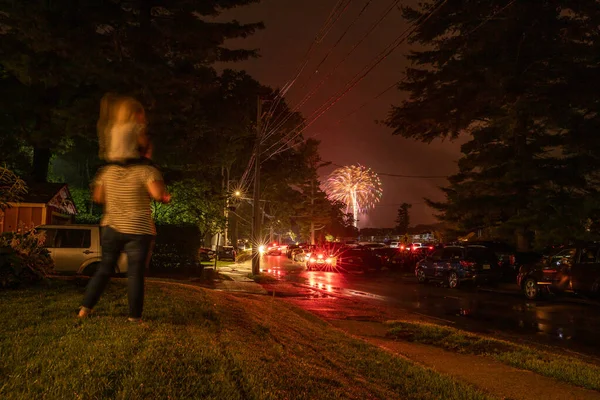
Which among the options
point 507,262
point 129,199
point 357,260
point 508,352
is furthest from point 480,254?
point 129,199

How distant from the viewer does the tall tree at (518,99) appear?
20.8 meters

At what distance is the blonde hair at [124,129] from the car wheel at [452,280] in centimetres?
1790

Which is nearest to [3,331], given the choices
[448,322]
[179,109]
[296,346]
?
[296,346]

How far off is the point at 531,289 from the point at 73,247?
1516 centimetres

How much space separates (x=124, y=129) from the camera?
504 centimetres

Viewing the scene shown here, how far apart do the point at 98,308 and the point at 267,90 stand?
793 inches

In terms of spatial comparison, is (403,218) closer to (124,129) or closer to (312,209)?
(312,209)

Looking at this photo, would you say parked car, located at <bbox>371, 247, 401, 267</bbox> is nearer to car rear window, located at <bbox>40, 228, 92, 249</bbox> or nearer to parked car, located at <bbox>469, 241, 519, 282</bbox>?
parked car, located at <bbox>469, 241, 519, 282</bbox>

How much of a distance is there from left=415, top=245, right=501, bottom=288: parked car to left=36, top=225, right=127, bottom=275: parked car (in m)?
14.3

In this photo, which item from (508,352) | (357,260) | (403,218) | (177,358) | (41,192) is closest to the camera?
(177,358)

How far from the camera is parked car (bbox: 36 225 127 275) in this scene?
1412cm

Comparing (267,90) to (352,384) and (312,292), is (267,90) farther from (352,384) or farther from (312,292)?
(352,384)

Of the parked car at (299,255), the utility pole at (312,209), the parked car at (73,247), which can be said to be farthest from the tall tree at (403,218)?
the parked car at (73,247)

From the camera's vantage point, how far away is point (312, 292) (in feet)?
59.4
